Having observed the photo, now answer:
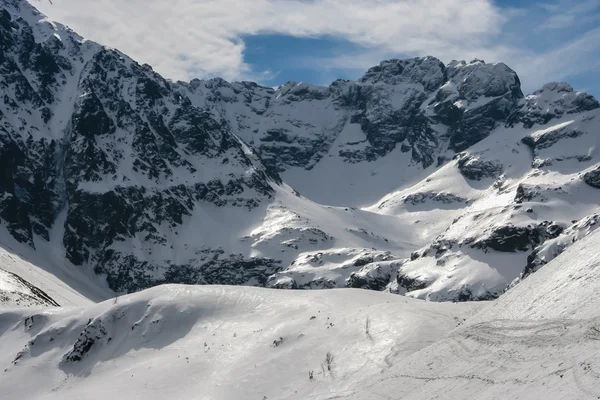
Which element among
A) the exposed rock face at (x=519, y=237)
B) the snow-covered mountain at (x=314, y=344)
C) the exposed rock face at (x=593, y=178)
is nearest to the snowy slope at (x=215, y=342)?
the snow-covered mountain at (x=314, y=344)

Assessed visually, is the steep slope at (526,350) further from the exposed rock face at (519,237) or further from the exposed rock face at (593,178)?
the exposed rock face at (593,178)

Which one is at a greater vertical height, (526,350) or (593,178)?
(593,178)

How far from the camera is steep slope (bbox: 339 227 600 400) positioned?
1580cm

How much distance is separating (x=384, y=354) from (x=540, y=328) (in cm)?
659

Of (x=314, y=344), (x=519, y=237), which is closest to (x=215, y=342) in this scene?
(x=314, y=344)

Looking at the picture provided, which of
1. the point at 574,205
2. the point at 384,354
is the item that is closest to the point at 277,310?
the point at 384,354

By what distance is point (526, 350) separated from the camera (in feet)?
58.4

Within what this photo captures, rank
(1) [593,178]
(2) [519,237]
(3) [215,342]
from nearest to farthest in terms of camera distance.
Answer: (3) [215,342] → (2) [519,237] → (1) [593,178]

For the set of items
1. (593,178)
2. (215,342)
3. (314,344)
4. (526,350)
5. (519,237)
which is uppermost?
(593,178)

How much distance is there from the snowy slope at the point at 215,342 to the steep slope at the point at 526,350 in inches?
98.1

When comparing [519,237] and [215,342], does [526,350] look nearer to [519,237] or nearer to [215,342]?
[215,342]

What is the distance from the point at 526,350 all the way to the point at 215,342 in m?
17.3

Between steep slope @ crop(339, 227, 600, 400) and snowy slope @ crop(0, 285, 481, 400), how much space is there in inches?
98.1

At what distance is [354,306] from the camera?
3166 centimetres
